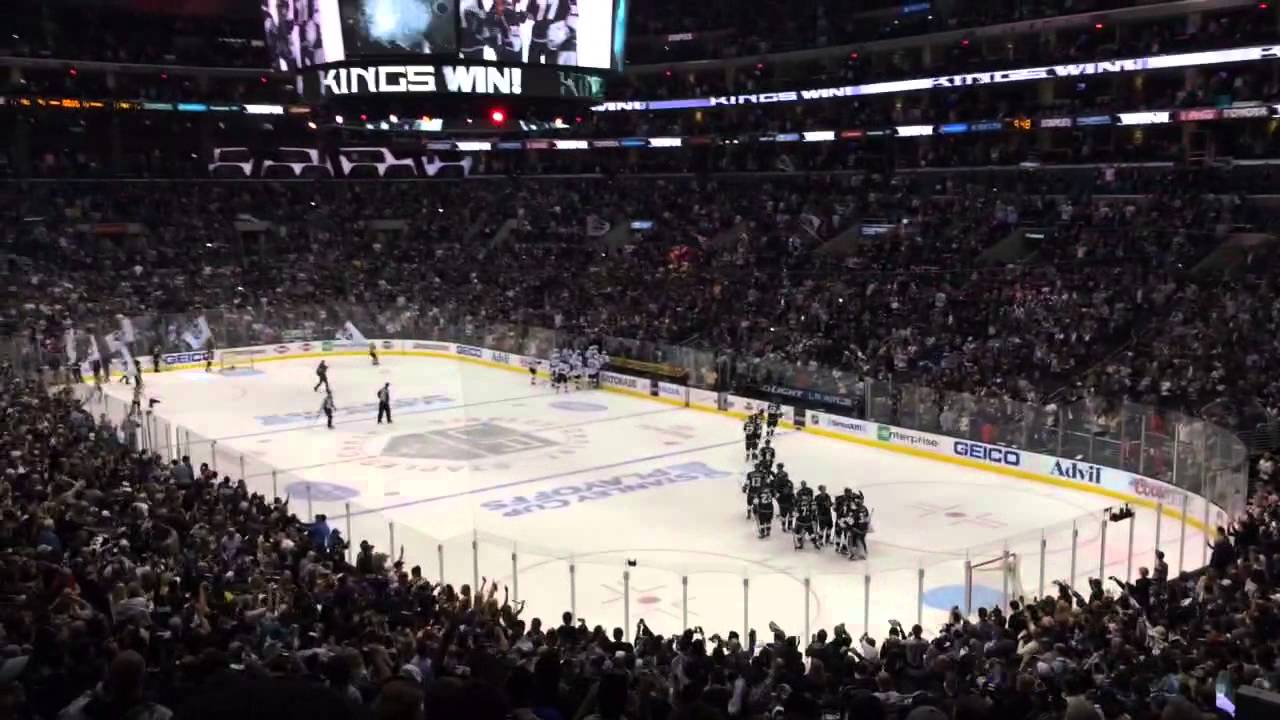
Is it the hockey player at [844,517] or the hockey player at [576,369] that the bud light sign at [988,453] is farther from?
the hockey player at [576,369]

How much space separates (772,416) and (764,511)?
22.0ft

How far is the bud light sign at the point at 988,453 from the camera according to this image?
22219mm

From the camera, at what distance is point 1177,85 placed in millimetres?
35062

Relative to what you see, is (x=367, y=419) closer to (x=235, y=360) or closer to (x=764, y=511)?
(x=235, y=360)

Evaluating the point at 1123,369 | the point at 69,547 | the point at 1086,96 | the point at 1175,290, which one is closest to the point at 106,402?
the point at 69,547

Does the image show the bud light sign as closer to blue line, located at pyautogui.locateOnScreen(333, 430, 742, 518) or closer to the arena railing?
the arena railing

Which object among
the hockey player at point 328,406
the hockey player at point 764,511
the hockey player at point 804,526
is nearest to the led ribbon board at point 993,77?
the hockey player at point 764,511

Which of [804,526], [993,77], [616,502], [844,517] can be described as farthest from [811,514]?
[993,77]

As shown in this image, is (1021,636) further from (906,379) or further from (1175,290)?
(1175,290)

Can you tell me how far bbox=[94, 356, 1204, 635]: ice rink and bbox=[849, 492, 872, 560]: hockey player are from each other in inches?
11.8

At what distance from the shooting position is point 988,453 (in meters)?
22.8

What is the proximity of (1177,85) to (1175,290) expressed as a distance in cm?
1147

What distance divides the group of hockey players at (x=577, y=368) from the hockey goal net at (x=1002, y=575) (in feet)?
68.6

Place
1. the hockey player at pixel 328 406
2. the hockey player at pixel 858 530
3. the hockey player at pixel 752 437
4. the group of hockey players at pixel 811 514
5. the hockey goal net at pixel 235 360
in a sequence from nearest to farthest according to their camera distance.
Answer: the hockey player at pixel 858 530 → the group of hockey players at pixel 811 514 → the hockey player at pixel 752 437 → the hockey player at pixel 328 406 → the hockey goal net at pixel 235 360
